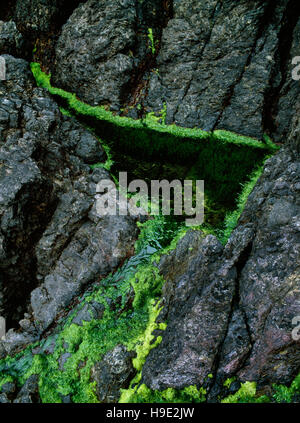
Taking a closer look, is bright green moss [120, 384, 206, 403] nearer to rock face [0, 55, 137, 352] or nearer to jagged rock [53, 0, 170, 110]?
rock face [0, 55, 137, 352]

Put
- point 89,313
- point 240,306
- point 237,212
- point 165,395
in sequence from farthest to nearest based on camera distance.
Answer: point 237,212 → point 89,313 → point 240,306 → point 165,395

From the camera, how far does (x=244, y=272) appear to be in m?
4.11

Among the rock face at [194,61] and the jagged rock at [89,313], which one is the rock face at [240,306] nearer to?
the jagged rock at [89,313]

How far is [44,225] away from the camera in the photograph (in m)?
5.62

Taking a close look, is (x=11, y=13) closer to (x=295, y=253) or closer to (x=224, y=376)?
(x=295, y=253)

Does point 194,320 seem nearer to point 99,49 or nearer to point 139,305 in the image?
point 139,305

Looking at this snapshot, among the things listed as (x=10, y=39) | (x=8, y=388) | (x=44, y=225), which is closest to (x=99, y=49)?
(x=10, y=39)

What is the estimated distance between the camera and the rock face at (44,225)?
5.13m

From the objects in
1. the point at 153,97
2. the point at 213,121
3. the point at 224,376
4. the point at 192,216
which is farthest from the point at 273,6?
the point at 224,376

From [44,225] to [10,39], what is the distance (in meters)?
6.10

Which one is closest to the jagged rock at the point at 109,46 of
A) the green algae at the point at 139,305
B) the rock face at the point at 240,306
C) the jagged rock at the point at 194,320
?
the green algae at the point at 139,305

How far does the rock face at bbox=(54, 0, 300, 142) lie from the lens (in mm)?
7273

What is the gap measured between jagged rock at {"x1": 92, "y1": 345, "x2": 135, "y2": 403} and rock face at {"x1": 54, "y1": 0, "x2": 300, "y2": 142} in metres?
6.18

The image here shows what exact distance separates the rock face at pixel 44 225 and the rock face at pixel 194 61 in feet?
8.32
